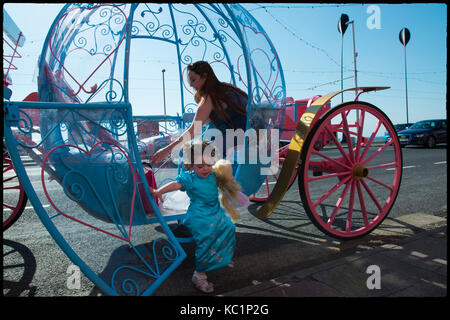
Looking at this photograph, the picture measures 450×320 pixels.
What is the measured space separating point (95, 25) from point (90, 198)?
1.45m

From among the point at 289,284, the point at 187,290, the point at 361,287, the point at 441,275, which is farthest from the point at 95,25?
the point at 441,275

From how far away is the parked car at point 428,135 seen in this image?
1386 centimetres

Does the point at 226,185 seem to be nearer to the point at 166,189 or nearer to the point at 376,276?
the point at 166,189

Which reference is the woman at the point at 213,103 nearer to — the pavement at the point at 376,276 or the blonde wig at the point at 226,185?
the blonde wig at the point at 226,185

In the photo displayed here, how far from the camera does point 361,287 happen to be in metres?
1.99

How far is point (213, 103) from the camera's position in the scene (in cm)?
263

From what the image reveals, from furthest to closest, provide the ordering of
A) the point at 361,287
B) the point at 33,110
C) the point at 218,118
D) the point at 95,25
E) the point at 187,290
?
the point at 218,118, the point at 95,25, the point at 187,290, the point at 361,287, the point at 33,110

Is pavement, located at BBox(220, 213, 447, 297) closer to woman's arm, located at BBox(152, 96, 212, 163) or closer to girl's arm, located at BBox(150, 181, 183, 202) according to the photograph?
girl's arm, located at BBox(150, 181, 183, 202)

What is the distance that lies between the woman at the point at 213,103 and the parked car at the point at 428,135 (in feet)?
46.4

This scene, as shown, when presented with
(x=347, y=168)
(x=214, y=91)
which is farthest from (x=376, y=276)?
(x=214, y=91)

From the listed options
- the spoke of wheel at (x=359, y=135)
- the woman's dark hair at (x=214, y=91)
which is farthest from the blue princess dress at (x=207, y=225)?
the spoke of wheel at (x=359, y=135)

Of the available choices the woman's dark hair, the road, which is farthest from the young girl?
the woman's dark hair

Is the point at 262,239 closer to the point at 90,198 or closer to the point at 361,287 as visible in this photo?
the point at 361,287

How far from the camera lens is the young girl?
215 cm
